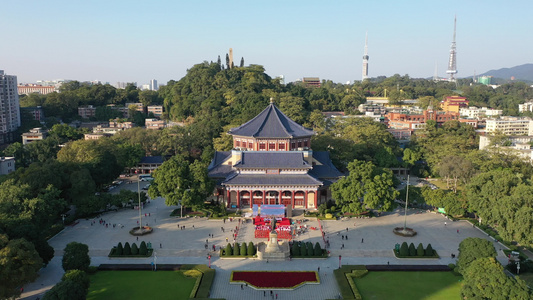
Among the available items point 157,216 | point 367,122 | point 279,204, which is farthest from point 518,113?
point 157,216

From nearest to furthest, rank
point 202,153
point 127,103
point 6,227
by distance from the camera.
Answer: point 6,227 < point 202,153 < point 127,103

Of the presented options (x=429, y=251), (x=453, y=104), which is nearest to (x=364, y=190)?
(x=429, y=251)

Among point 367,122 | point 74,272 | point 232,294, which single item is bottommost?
point 232,294

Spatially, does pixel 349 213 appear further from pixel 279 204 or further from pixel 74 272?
pixel 74 272

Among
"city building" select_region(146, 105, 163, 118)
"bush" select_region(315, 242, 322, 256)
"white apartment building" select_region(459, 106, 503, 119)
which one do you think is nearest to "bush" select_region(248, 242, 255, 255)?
"bush" select_region(315, 242, 322, 256)

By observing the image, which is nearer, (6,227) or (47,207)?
(6,227)

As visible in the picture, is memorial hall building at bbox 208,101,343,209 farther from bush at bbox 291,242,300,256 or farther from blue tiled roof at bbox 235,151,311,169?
bush at bbox 291,242,300,256

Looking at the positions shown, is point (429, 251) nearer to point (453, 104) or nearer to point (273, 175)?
point (273, 175)
